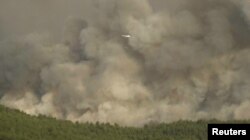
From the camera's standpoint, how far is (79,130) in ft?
525

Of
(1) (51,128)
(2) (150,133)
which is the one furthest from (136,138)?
(1) (51,128)

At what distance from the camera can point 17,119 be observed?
14675 cm

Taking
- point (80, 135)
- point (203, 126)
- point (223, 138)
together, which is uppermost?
point (203, 126)

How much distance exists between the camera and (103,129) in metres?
172

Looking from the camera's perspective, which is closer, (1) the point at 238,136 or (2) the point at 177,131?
(1) the point at 238,136

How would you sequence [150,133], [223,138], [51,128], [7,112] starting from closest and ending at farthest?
[223,138], [51,128], [7,112], [150,133]

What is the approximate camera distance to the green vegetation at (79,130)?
440 ft

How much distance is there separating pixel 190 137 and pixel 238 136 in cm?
12339

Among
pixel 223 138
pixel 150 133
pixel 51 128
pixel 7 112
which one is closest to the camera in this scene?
pixel 223 138

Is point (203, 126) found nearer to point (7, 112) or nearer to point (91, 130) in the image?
point (91, 130)

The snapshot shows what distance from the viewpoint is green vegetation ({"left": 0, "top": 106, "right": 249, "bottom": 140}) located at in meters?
134

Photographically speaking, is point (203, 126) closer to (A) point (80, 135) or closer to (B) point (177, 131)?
(B) point (177, 131)

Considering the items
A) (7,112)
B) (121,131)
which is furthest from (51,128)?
(121,131)

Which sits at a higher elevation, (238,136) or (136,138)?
(136,138)
